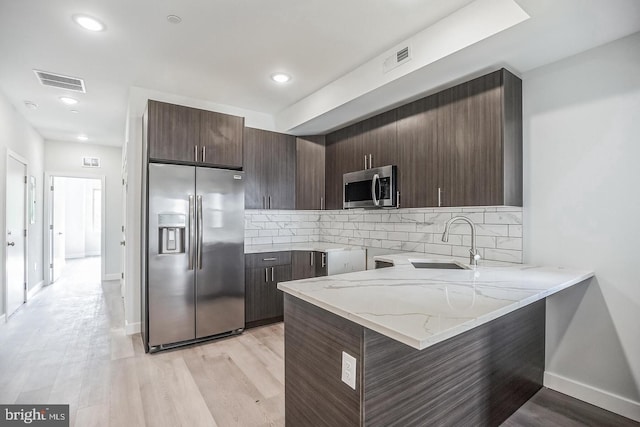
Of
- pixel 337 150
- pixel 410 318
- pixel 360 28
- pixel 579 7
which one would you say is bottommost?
pixel 410 318

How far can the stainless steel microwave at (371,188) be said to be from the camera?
10.4 feet

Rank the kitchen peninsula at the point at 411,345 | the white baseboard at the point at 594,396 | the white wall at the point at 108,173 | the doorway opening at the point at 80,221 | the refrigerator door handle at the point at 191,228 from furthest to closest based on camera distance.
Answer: the doorway opening at the point at 80,221 → the white wall at the point at 108,173 → the refrigerator door handle at the point at 191,228 → the white baseboard at the point at 594,396 → the kitchen peninsula at the point at 411,345

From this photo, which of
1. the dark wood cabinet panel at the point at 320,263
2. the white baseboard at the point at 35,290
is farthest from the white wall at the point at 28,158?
the dark wood cabinet panel at the point at 320,263

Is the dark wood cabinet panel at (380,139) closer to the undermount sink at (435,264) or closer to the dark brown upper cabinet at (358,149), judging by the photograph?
the dark brown upper cabinet at (358,149)

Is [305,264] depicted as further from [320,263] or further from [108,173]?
[108,173]

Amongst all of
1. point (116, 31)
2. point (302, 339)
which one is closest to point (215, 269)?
point (302, 339)

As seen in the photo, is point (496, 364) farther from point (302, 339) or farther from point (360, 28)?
point (360, 28)

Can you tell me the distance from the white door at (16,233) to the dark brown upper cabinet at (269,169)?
3000mm

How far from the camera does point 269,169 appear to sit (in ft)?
13.4

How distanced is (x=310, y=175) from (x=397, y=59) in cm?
199

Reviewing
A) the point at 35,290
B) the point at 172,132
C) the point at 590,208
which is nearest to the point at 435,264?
the point at 590,208

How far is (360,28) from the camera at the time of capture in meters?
2.38

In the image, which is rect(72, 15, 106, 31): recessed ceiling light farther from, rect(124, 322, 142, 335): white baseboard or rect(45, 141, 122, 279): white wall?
rect(45, 141, 122, 279): white wall

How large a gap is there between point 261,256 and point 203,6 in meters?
2.44
